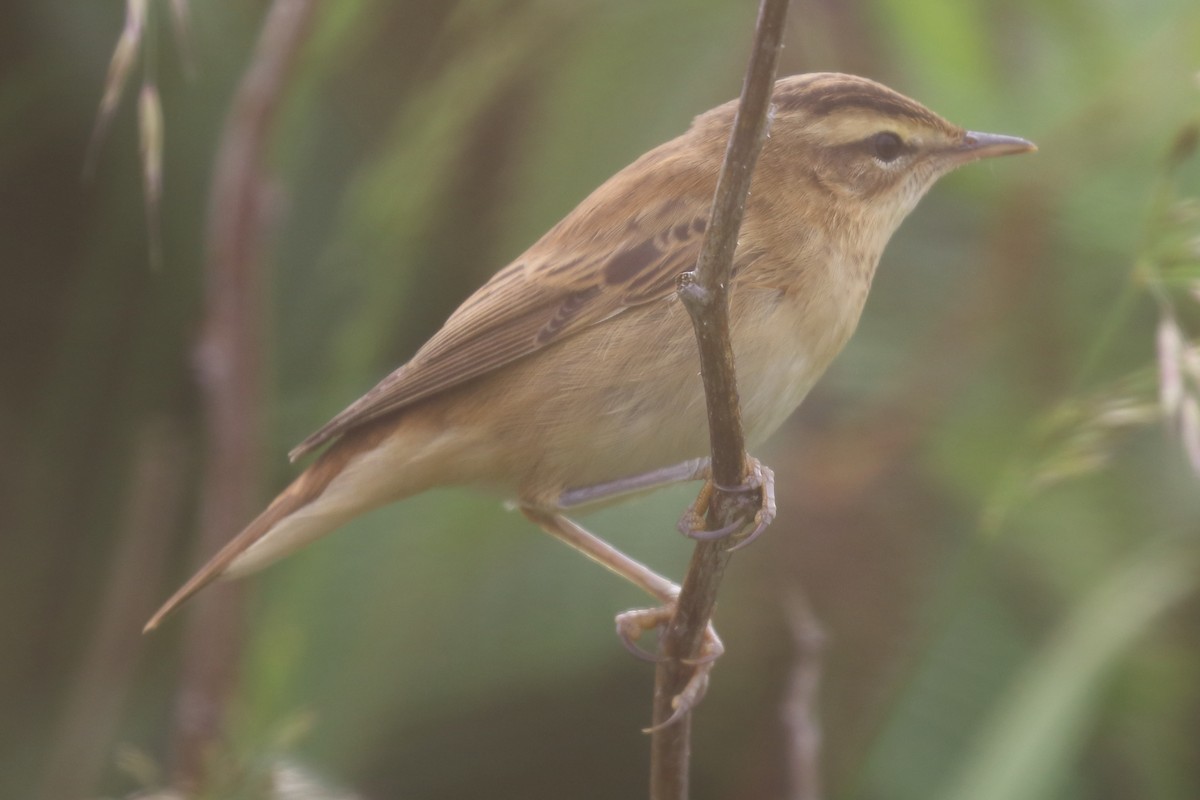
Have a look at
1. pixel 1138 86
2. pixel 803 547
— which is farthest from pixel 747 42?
pixel 803 547

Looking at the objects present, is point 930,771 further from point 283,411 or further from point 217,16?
point 217,16

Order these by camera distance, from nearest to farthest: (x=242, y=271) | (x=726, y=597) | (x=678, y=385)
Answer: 1. (x=678, y=385)
2. (x=242, y=271)
3. (x=726, y=597)

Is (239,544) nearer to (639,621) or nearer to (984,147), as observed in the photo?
(639,621)

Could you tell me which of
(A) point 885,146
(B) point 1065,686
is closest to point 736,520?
(A) point 885,146

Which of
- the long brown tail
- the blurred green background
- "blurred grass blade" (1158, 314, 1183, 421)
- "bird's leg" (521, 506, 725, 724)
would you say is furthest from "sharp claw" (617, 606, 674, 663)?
Result: "blurred grass blade" (1158, 314, 1183, 421)

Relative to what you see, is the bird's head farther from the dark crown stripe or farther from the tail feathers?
the tail feathers

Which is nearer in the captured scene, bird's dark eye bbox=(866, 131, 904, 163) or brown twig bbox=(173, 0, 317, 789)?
bird's dark eye bbox=(866, 131, 904, 163)

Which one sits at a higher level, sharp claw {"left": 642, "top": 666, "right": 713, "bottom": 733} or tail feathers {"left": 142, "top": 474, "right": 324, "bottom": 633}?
tail feathers {"left": 142, "top": 474, "right": 324, "bottom": 633}

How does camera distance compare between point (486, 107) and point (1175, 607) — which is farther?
point (486, 107)
